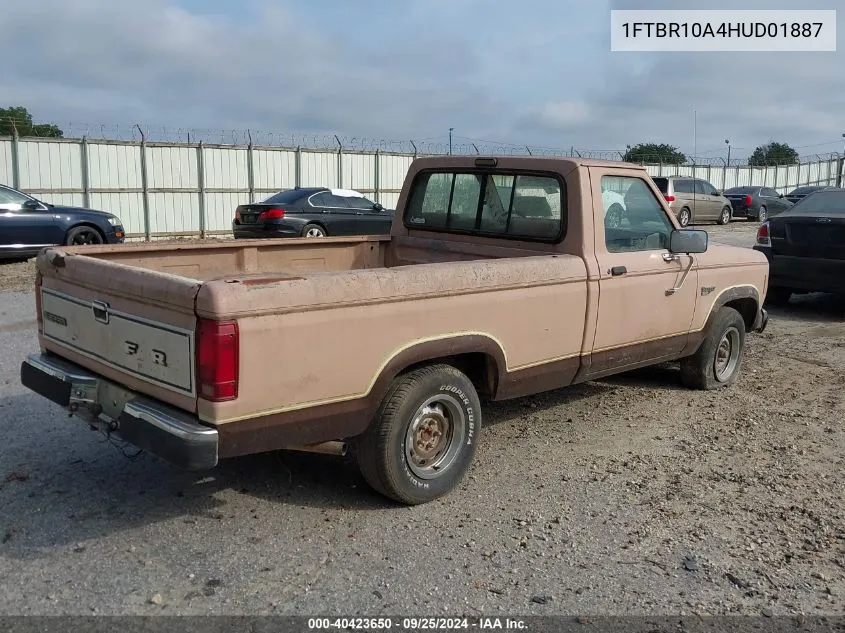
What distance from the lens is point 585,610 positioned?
3.29 m

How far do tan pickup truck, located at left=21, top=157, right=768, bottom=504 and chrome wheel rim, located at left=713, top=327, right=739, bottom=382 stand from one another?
0.18m

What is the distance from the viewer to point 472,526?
13.2ft

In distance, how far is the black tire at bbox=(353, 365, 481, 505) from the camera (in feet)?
13.2

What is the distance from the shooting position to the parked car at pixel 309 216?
15.7m

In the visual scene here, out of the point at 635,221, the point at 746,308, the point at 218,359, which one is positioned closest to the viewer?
the point at 218,359

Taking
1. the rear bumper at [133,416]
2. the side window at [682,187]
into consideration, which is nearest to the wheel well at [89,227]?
the rear bumper at [133,416]

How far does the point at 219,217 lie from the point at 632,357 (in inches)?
736

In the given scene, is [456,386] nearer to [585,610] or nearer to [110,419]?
[585,610]

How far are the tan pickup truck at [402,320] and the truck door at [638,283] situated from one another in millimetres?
15

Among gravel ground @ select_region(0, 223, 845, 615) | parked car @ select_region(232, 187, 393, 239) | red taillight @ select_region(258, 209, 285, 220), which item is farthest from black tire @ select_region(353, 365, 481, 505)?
red taillight @ select_region(258, 209, 285, 220)

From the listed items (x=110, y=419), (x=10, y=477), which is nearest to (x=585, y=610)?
(x=110, y=419)

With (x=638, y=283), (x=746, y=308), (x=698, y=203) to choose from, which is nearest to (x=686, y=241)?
(x=638, y=283)

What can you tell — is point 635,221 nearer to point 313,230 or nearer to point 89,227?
point 89,227

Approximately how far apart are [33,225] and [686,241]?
11498mm
